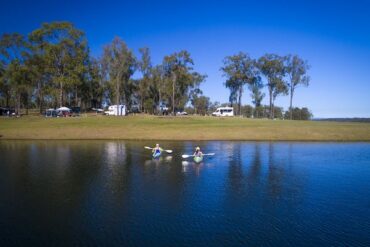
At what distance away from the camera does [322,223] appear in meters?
18.0

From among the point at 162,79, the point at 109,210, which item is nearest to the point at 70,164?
the point at 109,210

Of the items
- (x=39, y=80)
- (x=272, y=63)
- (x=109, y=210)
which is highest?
(x=272, y=63)

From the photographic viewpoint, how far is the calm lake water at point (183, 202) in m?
16.3

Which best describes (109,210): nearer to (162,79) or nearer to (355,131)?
(355,131)

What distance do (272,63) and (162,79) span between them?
121ft

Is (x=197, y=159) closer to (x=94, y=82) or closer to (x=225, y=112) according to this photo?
(x=225, y=112)

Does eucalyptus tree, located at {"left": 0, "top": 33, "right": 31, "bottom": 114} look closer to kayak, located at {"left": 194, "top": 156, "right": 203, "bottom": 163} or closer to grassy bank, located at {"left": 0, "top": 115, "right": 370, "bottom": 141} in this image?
grassy bank, located at {"left": 0, "top": 115, "right": 370, "bottom": 141}

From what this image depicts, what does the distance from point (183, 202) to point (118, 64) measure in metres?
89.7

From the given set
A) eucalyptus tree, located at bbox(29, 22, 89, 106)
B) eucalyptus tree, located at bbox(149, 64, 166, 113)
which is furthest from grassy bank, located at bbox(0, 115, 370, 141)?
eucalyptus tree, located at bbox(149, 64, 166, 113)

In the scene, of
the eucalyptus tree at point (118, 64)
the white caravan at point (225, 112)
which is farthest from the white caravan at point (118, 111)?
the white caravan at point (225, 112)

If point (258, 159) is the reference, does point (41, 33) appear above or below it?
above

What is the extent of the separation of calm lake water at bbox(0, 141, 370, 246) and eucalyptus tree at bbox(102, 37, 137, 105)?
229 feet

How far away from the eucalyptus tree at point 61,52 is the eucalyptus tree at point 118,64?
11.6 m

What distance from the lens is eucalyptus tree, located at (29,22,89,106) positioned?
90.9 m
